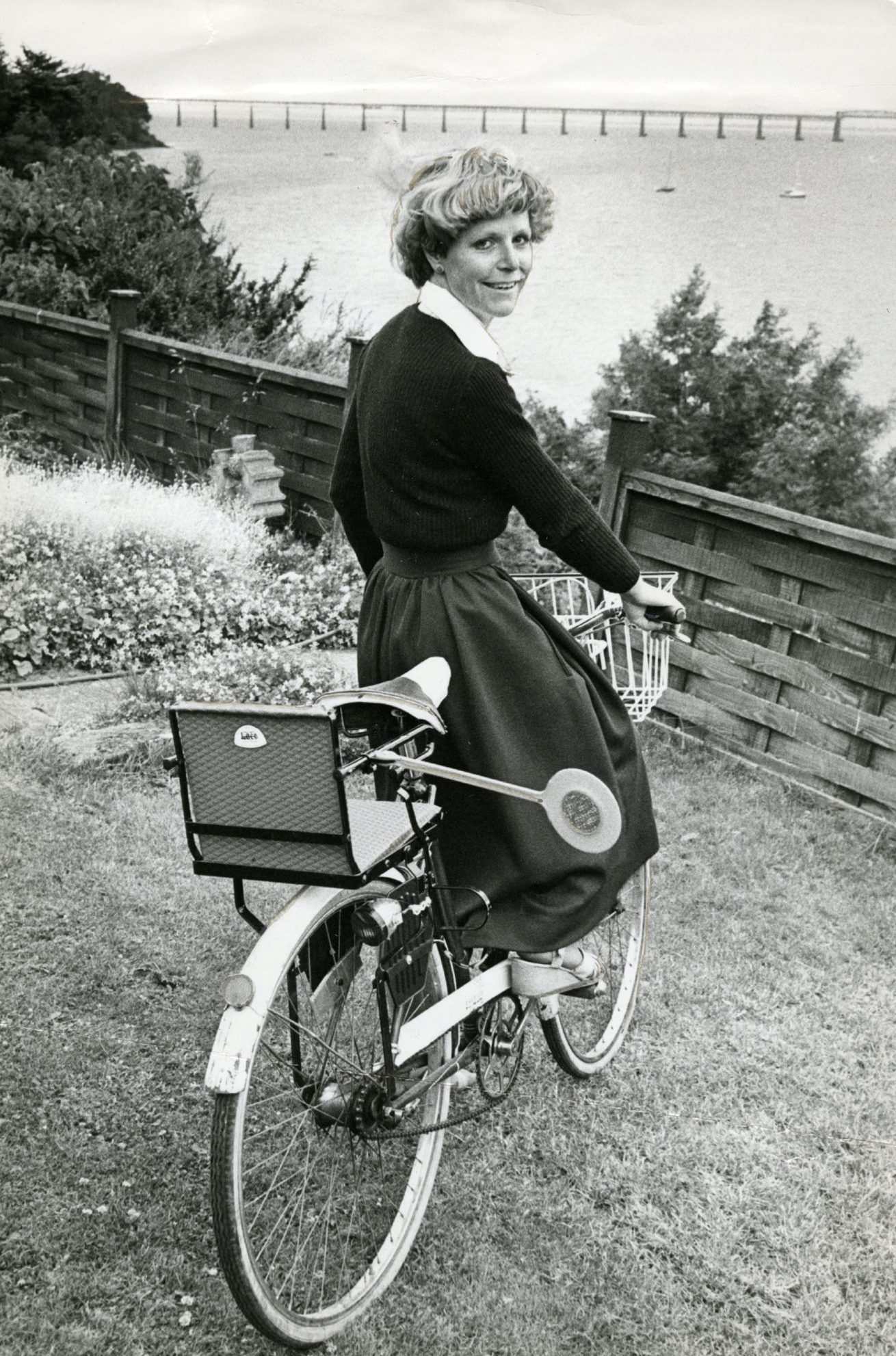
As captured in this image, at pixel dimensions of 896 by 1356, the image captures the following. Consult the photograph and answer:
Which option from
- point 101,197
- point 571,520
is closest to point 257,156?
point 101,197

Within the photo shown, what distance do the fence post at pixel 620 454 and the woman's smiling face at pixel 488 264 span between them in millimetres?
3010

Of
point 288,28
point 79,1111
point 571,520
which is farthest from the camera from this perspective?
point 288,28

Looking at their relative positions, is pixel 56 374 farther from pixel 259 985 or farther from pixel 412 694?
pixel 259 985

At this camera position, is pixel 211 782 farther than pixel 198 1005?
No

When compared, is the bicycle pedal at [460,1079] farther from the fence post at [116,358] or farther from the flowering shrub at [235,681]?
the fence post at [116,358]

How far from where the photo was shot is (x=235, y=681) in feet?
17.1

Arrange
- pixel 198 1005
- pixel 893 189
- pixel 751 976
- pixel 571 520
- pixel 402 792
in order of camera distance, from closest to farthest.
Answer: pixel 402 792
pixel 571 520
pixel 198 1005
pixel 751 976
pixel 893 189

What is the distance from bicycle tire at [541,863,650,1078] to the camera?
326 cm

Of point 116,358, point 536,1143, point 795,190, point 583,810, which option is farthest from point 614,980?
point 795,190

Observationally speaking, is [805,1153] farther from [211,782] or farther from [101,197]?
[101,197]

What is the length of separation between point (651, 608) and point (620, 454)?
3057 millimetres

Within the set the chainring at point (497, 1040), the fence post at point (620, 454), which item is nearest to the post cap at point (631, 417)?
the fence post at point (620, 454)

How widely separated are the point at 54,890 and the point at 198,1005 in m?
0.73

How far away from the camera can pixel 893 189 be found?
13.7 meters
